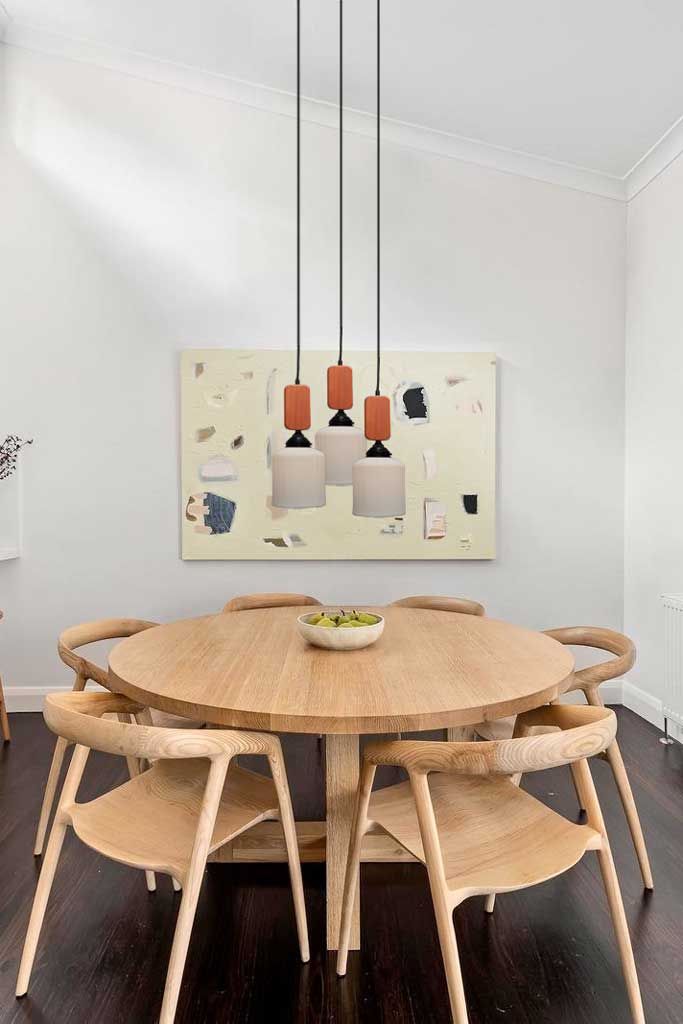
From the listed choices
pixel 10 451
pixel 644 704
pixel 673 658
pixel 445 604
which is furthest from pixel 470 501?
pixel 10 451

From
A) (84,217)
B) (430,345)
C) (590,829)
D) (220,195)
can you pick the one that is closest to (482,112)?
(430,345)

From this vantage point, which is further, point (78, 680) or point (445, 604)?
point (445, 604)

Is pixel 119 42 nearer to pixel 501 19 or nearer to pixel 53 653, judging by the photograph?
pixel 501 19

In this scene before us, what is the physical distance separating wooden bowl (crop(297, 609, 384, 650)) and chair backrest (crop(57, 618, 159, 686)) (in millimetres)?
641

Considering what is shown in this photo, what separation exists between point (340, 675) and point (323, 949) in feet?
2.38

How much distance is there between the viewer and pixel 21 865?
2451mm

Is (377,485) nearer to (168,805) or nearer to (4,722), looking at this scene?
(168,805)

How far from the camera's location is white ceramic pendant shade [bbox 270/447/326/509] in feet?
7.38

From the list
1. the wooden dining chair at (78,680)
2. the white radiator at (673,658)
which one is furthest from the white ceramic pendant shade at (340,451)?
the white radiator at (673,658)

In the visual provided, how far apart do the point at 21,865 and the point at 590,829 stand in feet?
6.01

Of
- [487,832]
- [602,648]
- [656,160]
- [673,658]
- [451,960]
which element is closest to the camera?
[451,960]

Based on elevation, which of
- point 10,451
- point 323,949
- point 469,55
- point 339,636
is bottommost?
point 323,949

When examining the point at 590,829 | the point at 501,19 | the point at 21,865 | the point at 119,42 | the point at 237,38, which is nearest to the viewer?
the point at 590,829

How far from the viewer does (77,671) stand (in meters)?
2.51
